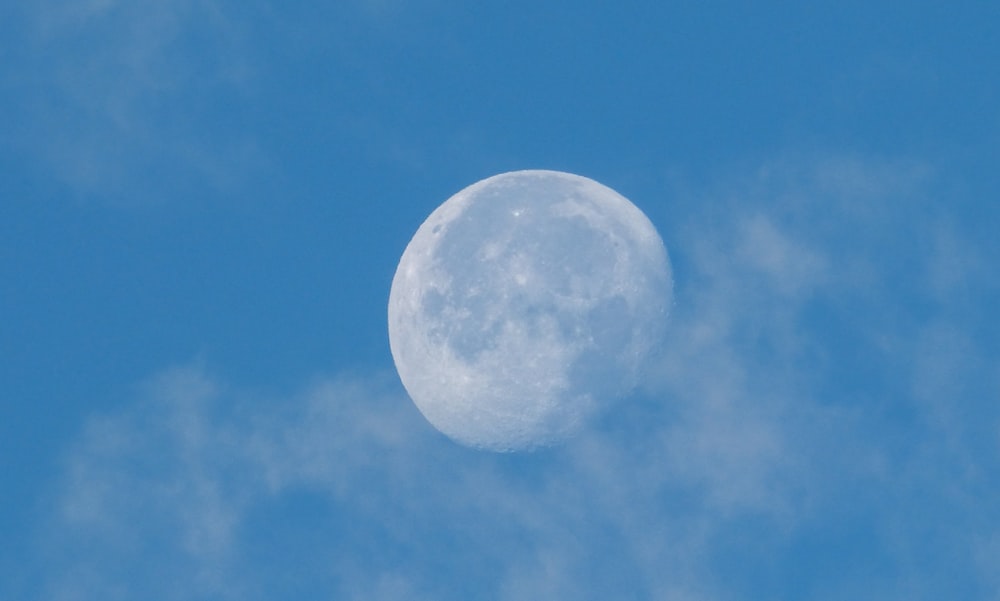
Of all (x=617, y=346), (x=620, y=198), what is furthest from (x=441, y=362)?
(x=620, y=198)

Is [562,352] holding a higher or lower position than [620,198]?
lower

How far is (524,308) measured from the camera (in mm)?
62125

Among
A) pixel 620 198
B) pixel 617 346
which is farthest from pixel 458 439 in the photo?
pixel 620 198

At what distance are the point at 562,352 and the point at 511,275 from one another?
383 cm

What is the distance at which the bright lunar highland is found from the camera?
2452 inches

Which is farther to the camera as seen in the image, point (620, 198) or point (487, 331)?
point (620, 198)

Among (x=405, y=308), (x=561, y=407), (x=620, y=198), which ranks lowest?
(x=561, y=407)

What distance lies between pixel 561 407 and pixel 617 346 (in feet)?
11.5

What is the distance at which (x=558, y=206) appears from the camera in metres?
64.7

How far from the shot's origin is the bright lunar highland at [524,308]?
62.3 metres

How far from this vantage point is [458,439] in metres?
66.3

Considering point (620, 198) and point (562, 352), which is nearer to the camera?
point (562, 352)

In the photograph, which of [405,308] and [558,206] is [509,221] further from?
[405,308]

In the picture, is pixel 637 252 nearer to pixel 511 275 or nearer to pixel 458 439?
pixel 511 275
